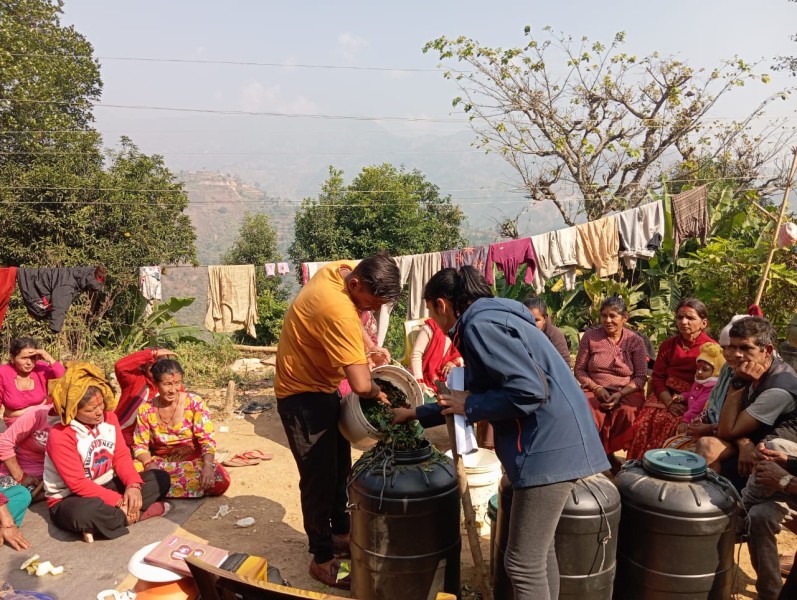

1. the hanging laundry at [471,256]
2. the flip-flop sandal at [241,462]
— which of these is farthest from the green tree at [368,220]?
the flip-flop sandal at [241,462]

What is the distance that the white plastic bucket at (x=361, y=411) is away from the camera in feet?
11.3

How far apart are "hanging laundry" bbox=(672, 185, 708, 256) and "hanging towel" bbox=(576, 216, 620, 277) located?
31.0 inches

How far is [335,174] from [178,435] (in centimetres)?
1525

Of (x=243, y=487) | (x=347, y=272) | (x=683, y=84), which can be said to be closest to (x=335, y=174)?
(x=683, y=84)

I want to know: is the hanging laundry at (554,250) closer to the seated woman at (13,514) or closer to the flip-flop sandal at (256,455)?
the flip-flop sandal at (256,455)

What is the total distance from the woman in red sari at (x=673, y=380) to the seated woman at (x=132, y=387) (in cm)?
391

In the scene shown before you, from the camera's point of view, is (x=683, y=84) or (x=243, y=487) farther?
(x=683, y=84)

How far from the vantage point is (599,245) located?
796 cm

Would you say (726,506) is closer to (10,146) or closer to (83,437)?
(83,437)

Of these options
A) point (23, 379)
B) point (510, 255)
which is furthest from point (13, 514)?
point (510, 255)

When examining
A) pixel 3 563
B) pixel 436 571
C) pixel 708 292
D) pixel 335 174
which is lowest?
pixel 3 563

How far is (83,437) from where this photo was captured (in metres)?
4.30

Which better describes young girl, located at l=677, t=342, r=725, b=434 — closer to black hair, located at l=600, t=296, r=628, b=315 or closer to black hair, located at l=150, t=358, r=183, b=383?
black hair, located at l=600, t=296, r=628, b=315

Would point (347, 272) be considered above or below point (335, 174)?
below
